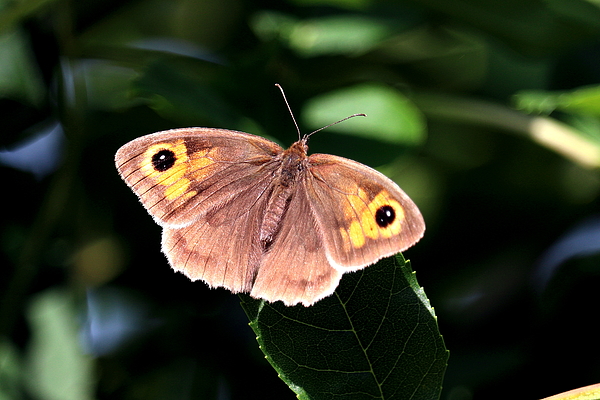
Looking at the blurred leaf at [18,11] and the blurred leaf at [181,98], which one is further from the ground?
the blurred leaf at [18,11]

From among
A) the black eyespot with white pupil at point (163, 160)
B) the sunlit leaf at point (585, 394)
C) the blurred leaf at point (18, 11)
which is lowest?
the sunlit leaf at point (585, 394)

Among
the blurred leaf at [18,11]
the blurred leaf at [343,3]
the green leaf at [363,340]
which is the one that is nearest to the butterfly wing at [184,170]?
the green leaf at [363,340]

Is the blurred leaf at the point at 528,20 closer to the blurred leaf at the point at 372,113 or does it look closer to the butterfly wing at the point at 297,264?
the blurred leaf at the point at 372,113

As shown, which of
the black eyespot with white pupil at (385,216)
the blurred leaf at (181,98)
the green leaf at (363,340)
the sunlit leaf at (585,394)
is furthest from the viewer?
the blurred leaf at (181,98)

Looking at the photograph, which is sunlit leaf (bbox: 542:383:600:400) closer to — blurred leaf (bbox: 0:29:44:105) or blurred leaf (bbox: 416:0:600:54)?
blurred leaf (bbox: 416:0:600:54)

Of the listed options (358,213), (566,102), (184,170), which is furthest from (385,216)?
(566,102)

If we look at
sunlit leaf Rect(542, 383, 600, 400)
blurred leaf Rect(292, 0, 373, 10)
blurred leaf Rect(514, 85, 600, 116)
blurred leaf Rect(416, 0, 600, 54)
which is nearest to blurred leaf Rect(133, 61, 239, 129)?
blurred leaf Rect(292, 0, 373, 10)

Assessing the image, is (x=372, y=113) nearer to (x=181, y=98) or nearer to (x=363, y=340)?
(x=181, y=98)
